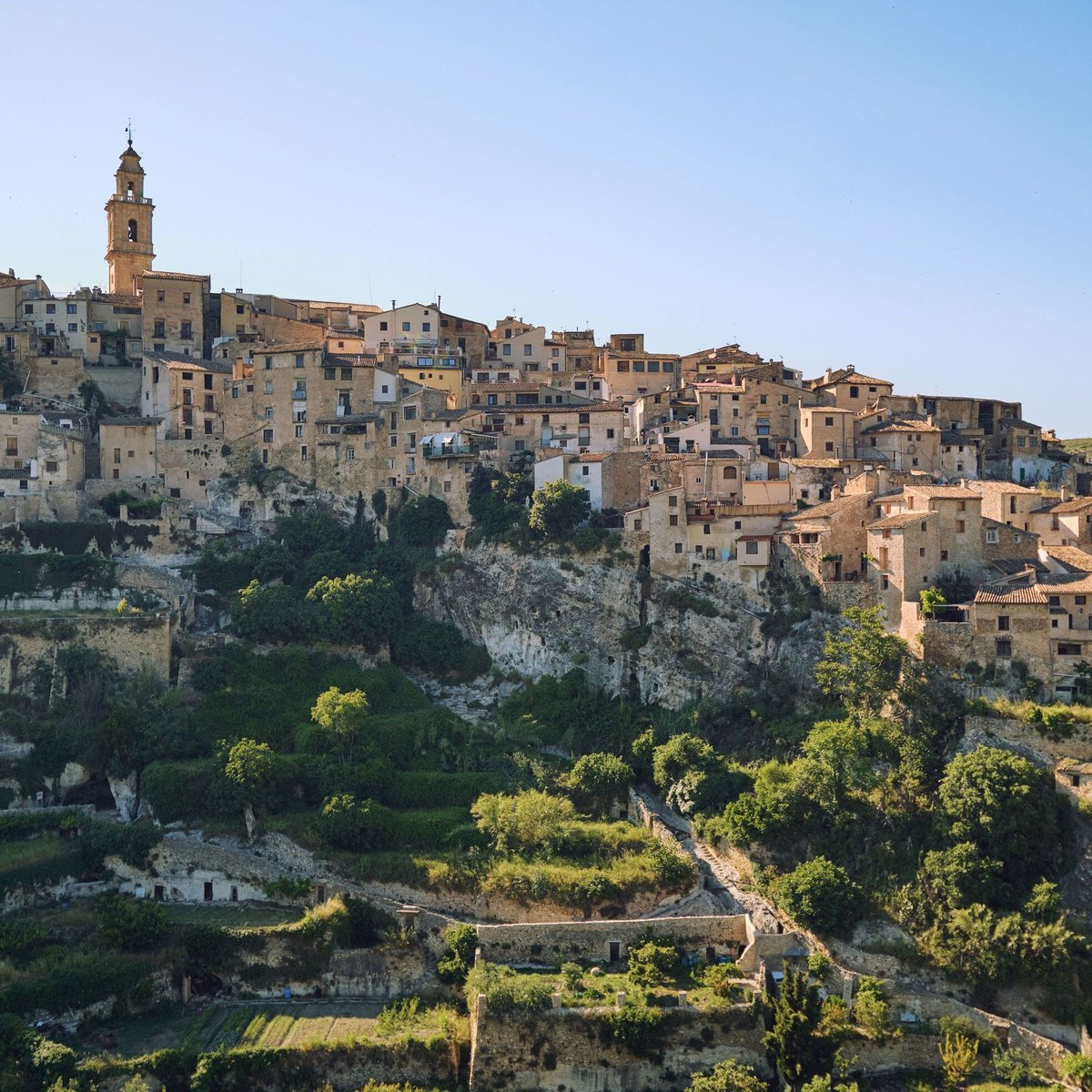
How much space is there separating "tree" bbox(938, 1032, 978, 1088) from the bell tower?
171 feet

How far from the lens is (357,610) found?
56.5 meters

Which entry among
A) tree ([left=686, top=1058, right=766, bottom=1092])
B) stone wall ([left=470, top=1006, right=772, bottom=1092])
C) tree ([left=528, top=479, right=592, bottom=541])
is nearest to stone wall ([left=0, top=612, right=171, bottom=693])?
tree ([left=528, top=479, right=592, bottom=541])

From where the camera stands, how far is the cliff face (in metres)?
53.0

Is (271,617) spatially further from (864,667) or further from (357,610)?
(864,667)

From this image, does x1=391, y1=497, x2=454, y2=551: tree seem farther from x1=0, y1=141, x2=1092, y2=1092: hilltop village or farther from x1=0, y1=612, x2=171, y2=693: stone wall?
x1=0, y1=612, x2=171, y2=693: stone wall

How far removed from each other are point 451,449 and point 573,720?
13134 millimetres

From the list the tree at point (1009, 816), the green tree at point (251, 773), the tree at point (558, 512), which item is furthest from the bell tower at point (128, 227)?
the tree at point (1009, 816)

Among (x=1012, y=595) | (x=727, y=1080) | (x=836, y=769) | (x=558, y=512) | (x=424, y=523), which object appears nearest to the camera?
(x=727, y=1080)

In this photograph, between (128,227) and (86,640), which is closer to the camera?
(86,640)

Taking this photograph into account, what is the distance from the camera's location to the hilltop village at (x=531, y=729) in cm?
4172

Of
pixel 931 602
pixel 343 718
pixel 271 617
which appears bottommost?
pixel 343 718

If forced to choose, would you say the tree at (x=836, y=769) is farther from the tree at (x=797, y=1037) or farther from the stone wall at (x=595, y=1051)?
the stone wall at (x=595, y=1051)

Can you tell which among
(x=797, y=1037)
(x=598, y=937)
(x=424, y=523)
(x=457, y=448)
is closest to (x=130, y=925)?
(x=598, y=937)

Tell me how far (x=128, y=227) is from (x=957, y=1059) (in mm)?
54969
